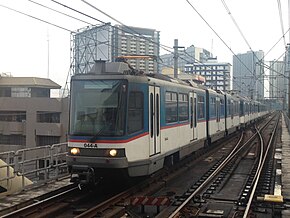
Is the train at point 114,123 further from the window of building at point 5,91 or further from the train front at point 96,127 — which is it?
the window of building at point 5,91

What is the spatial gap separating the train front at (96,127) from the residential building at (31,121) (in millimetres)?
35384

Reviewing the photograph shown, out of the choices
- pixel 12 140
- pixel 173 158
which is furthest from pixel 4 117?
pixel 173 158

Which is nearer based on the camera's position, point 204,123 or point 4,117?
point 204,123

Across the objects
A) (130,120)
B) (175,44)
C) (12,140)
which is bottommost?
(12,140)

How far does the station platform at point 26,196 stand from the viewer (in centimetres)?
833

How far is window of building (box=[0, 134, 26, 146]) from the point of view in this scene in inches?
1903

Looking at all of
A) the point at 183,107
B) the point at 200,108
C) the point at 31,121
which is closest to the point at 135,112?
the point at 183,107

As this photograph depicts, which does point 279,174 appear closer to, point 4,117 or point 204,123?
point 204,123

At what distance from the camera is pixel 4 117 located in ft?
162

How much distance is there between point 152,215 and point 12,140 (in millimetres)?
43965

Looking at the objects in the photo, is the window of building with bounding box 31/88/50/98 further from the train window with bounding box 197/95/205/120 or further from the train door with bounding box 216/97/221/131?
the train window with bounding box 197/95/205/120

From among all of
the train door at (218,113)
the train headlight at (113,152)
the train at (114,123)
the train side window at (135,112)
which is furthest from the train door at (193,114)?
the train headlight at (113,152)

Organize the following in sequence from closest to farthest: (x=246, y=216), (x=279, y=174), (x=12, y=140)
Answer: (x=246, y=216) < (x=279, y=174) < (x=12, y=140)

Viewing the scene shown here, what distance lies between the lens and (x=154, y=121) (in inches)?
419
